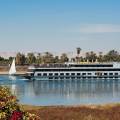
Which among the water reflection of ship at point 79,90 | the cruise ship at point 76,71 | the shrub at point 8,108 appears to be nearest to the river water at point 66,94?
the water reflection of ship at point 79,90

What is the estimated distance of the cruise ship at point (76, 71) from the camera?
539 ft

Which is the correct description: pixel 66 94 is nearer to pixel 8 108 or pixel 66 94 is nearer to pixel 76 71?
pixel 76 71

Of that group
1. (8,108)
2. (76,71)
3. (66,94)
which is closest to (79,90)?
(66,94)

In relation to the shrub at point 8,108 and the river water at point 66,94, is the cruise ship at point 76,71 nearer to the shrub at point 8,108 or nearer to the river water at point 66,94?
the river water at point 66,94

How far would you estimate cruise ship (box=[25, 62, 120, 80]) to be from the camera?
6467 inches

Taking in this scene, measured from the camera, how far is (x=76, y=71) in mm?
166375

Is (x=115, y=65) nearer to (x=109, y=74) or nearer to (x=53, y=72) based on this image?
(x=109, y=74)

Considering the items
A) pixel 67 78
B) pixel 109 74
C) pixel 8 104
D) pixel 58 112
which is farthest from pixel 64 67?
pixel 8 104

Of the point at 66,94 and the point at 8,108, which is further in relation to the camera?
the point at 66,94

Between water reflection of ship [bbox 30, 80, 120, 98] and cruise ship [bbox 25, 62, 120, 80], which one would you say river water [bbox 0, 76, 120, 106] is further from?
cruise ship [bbox 25, 62, 120, 80]

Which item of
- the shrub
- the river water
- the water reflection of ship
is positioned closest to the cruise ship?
the river water

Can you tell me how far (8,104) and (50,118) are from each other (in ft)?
67.8

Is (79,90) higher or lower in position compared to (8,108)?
lower

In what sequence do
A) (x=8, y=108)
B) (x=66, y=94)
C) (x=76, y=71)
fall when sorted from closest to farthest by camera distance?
(x=8, y=108)
(x=66, y=94)
(x=76, y=71)
